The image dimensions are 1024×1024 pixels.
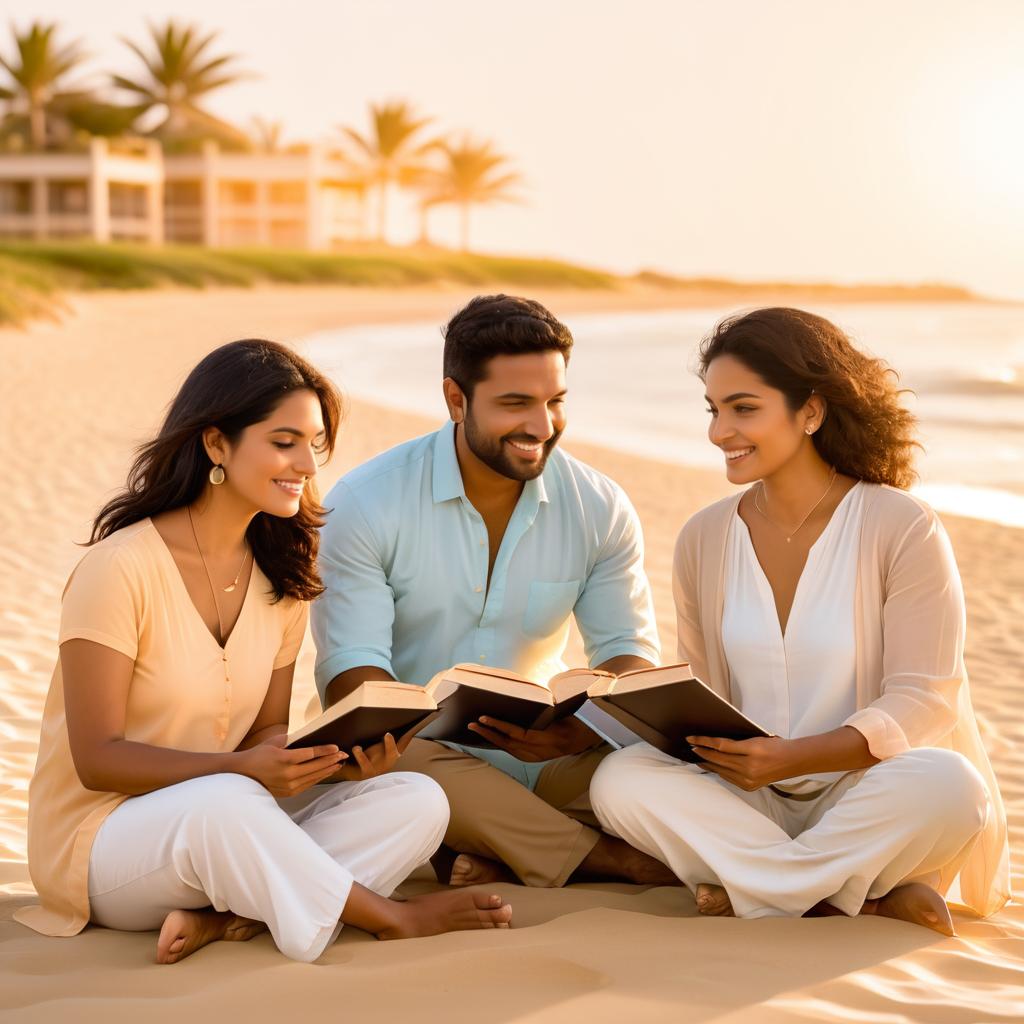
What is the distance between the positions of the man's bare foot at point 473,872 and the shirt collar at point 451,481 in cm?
101

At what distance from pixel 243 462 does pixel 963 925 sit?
6.89 feet

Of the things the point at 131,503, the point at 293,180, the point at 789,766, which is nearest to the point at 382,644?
the point at 131,503

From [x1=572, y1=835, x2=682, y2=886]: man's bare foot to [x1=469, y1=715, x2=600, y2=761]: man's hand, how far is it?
0.85 ft

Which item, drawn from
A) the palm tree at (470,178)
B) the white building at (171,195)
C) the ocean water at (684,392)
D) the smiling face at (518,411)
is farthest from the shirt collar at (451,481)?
the palm tree at (470,178)

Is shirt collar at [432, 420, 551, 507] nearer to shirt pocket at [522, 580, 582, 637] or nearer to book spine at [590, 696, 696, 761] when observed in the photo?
shirt pocket at [522, 580, 582, 637]

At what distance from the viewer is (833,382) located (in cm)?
379

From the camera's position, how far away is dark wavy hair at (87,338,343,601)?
343 cm

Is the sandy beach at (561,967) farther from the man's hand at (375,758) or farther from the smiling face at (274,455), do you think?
the smiling face at (274,455)

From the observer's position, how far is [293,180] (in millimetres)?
58969

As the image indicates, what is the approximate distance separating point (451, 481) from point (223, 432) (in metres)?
0.88

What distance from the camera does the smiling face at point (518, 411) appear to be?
4.04m

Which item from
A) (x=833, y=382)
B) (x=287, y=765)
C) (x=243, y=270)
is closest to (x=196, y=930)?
(x=287, y=765)

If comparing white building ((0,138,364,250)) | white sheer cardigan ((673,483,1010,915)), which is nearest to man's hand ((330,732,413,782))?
white sheer cardigan ((673,483,1010,915))

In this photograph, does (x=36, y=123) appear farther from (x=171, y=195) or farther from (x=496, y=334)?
(x=496, y=334)
